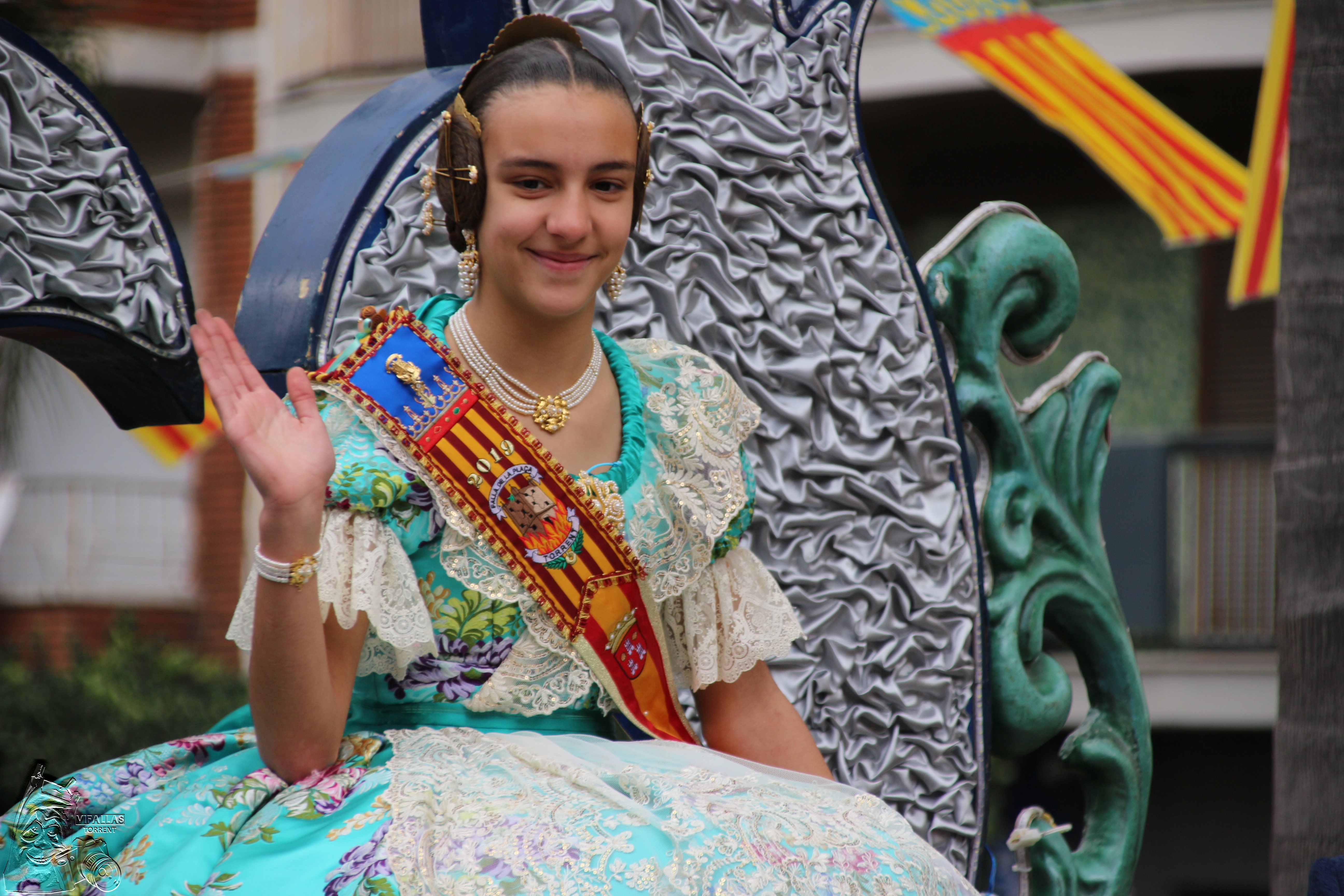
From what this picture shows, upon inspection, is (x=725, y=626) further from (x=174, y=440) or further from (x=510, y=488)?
(x=174, y=440)

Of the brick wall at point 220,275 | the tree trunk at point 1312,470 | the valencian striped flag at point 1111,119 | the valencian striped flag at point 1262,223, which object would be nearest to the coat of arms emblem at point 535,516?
the tree trunk at point 1312,470

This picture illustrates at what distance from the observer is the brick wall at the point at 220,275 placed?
8.86 m

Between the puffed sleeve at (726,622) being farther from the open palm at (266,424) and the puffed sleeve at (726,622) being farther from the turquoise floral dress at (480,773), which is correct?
the open palm at (266,424)

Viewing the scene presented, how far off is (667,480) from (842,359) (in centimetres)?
73

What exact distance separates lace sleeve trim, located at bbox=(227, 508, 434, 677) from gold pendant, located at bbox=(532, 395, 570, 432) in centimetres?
27

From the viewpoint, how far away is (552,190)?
6.24 feet

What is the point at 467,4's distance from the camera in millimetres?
2369

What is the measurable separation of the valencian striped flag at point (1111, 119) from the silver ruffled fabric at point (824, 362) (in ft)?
12.4

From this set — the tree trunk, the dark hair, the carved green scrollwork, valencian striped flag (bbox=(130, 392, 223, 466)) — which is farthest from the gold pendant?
valencian striped flag (bbox=(130, 392, 223, 466))

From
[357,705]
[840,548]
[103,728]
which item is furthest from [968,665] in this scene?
[103,728]

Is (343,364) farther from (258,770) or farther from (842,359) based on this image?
(842,359)

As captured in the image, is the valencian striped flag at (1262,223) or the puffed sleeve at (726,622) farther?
the valencian striped flag at (1262,223)


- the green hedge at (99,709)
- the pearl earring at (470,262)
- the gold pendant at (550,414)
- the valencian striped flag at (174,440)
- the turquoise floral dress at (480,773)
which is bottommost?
the green hedge at (99,709)

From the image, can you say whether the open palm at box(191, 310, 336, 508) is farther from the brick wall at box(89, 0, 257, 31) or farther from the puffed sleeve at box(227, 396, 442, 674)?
the brick wall at box(89, 0, 257, 31)
